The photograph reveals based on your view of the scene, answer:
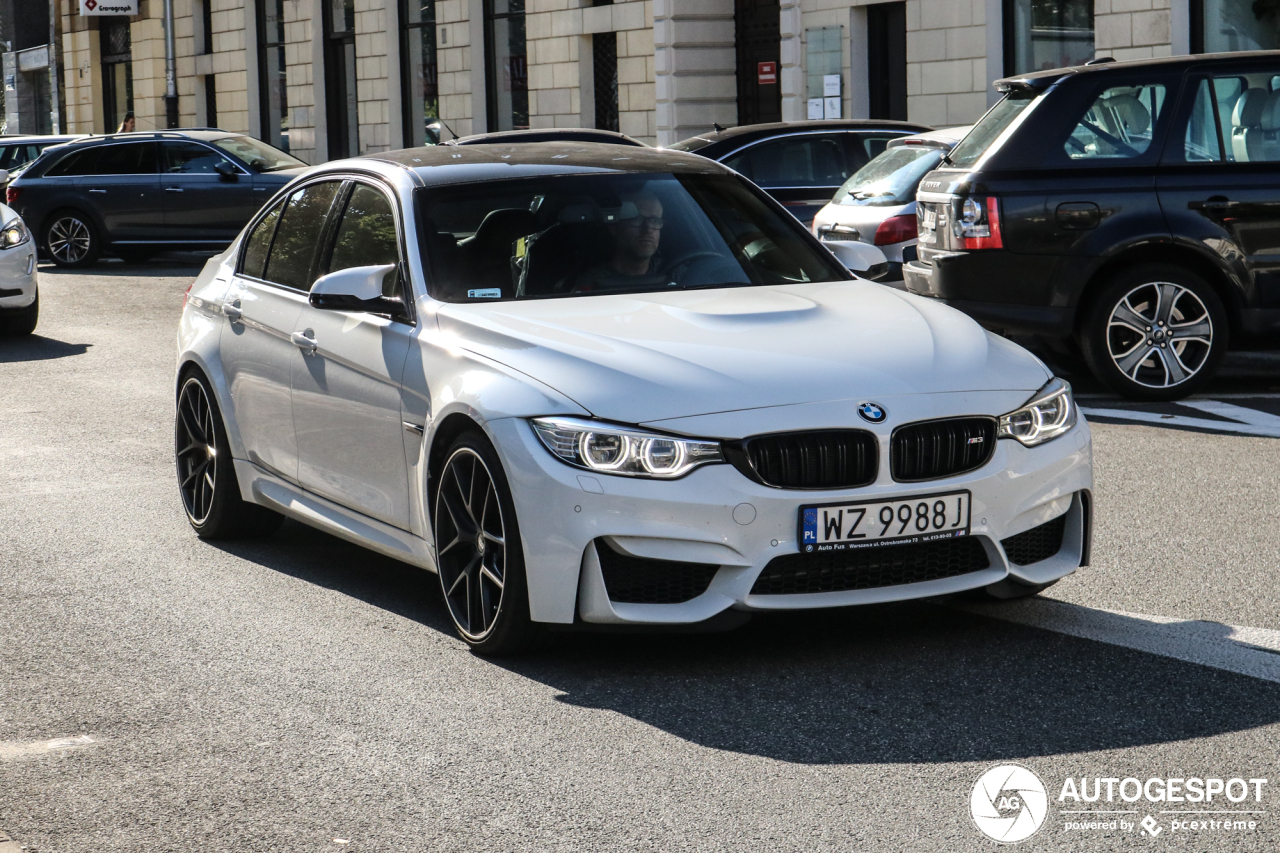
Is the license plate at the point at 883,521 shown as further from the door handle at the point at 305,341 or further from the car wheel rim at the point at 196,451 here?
the car wheel rim at the point at 196,451

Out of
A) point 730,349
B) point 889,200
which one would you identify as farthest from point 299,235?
point 889,200

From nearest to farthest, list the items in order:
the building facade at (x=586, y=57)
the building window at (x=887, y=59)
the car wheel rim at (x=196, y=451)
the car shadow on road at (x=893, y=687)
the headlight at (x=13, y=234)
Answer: the car shadow on road at (x=893, y=687) < the car wheel rim at (x=196, y=451) < the headlight at (x=13, y=234) < the building facade at (x=586, y=57) < the building window at (x=887, y=59)

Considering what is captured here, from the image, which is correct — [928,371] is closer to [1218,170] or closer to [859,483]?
[859,483]

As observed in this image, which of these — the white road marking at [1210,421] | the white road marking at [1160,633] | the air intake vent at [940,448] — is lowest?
the white road marking at [1160,633]

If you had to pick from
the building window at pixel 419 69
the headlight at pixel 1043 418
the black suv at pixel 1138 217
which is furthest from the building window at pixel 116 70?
the headlight at pixel 1043 418

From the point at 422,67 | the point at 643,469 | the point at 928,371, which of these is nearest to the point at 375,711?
the point at 643,469

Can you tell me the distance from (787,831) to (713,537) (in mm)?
1082

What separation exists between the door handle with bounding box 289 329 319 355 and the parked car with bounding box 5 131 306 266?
56.9 feet

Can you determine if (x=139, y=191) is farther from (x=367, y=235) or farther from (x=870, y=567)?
(x=870, y=567)

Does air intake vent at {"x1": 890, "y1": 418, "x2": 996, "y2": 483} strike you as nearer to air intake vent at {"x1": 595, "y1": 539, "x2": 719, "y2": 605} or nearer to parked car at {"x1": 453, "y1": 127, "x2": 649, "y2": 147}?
air intake vent at {"x1": 595, "y1": 539, "x2": 719, "y2": 605}

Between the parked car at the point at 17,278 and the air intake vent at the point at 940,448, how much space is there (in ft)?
38.7

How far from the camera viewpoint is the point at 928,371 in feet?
16.8

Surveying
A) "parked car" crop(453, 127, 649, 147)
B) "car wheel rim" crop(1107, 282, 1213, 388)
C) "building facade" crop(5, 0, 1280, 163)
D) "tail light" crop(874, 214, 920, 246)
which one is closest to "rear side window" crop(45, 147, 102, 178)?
"building facade" crop(5, 0, 1280, 163)

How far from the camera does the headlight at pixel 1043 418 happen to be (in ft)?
16.8
